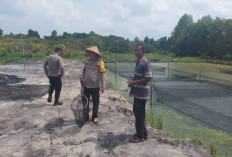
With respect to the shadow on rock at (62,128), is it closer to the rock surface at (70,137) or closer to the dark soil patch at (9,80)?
the rock surface at (70,137)

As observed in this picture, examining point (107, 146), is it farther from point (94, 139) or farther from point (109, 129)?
point (109, 129)

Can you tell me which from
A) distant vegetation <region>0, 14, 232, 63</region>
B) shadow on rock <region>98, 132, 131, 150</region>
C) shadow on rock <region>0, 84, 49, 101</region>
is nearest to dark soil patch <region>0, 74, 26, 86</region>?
shadow on rock <region>0, 84, 49, 101</region>

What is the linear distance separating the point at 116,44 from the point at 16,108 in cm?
4397

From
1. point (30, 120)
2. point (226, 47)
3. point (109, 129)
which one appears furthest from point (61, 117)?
point (226, 47)

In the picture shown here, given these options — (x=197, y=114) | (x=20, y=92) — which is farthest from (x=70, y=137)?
(x=197, y=114)

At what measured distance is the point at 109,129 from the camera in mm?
3291

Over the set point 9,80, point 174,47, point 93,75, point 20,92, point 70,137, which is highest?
point 174,47

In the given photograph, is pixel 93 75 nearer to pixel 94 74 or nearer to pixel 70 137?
pixel 94 74

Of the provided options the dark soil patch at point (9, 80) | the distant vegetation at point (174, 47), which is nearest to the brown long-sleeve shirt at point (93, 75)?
the dark soil patch at point (9, 80)

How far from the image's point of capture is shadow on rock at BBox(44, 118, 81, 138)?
313 centimetres

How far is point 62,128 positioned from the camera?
3.33 meters

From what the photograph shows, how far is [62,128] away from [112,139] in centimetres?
105

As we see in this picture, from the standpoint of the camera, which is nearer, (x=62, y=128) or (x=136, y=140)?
(x=136, y=140)

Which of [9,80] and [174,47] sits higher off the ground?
[174,47]
